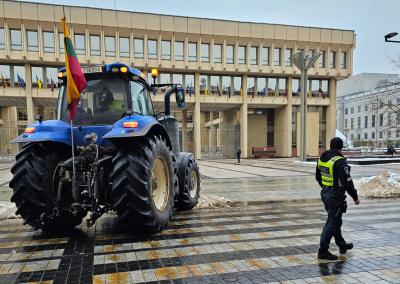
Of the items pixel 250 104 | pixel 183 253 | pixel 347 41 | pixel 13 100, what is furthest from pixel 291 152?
pixel 183 253

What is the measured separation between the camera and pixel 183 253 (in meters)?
4.78

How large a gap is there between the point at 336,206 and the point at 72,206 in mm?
3971

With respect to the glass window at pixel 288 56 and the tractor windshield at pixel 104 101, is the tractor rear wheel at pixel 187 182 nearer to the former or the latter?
the tractor windshield at pixel 104 101

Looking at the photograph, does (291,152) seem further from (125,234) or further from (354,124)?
(354,124)

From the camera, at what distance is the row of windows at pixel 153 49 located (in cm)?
3159

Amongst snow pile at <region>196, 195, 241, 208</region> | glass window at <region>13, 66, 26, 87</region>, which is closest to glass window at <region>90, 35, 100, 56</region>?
glass window at <region>13, 66, 26, 87</region>

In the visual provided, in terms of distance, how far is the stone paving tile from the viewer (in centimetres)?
396

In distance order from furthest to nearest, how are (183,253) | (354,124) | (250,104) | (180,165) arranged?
(354,124), (250,104), (180,165), (183,253)

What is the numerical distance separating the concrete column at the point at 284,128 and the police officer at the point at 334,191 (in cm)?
3582

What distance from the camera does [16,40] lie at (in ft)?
102

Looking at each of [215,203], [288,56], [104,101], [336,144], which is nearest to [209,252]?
[336,144]

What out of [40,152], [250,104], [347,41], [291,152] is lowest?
[291,152]

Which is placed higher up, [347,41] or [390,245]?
[347,41]

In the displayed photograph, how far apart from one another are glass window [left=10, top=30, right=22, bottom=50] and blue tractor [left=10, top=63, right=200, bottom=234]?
30425 mm
